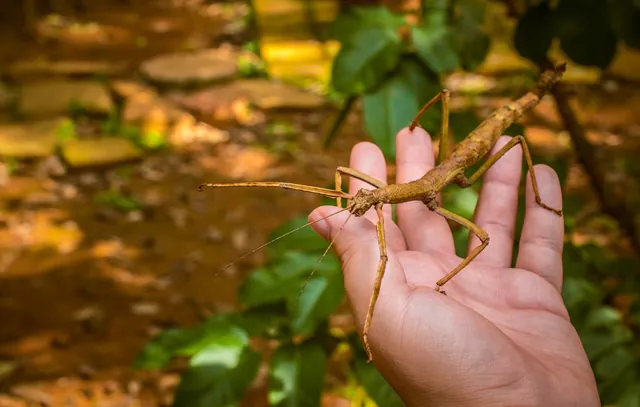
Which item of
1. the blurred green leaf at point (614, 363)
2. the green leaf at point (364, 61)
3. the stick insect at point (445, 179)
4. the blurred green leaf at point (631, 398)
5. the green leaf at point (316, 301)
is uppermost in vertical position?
the green leaf at point (364, 61)

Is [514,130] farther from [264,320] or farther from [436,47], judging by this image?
[264,320]

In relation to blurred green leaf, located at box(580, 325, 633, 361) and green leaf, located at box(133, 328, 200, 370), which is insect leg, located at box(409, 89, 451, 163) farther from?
green leaf, located at box(133, 328, 200, 370)

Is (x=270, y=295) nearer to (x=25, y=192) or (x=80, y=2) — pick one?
(x=25, y=192)

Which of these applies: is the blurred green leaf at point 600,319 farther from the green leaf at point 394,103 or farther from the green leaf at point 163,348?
the green leaf at point 163,348

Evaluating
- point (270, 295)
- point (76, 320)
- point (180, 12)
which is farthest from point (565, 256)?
point (180, 12)

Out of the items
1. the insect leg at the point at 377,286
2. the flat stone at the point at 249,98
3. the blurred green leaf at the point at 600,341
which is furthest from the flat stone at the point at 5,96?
the blurred green leaf at the point at 600,341

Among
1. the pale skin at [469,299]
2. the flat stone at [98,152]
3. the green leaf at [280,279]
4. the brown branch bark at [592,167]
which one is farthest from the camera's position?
the flat stone at [98,152]
